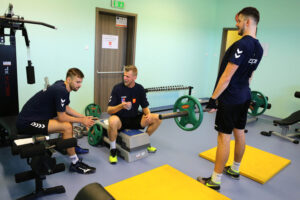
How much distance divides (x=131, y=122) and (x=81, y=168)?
81 cm

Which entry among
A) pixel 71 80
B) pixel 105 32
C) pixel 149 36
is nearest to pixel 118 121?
pixel 71 80

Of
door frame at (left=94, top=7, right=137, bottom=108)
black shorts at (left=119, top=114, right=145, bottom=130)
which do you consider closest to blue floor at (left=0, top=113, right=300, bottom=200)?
black shorts at (left=119, top=114, right=145, bottom=130)

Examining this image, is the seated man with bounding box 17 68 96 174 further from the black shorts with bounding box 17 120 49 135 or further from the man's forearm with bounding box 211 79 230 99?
the man's forearm with bounding box 211 79 230 99

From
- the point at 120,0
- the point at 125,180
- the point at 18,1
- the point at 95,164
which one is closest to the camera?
the point at 125,180

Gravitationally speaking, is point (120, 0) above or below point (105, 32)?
above

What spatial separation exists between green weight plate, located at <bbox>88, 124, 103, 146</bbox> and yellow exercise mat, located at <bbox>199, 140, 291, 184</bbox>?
1.35 metres

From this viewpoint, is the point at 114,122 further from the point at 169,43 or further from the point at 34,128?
the point at 169,43

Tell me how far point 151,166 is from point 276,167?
5.05 ft

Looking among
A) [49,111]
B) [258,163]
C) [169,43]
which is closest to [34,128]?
[49,111]

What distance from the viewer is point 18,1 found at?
130 inches

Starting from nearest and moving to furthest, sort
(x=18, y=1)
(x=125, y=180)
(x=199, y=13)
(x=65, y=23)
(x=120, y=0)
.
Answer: (x=125, y=180), (x=18, y=1), (x=65, y=23), (x=120, y=0), (x=199, y=13)

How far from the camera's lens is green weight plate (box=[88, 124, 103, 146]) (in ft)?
10.4

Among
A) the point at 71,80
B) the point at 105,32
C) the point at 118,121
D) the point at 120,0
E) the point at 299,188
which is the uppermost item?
the point at 120,0

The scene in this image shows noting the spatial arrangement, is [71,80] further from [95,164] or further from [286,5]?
[286,5]
